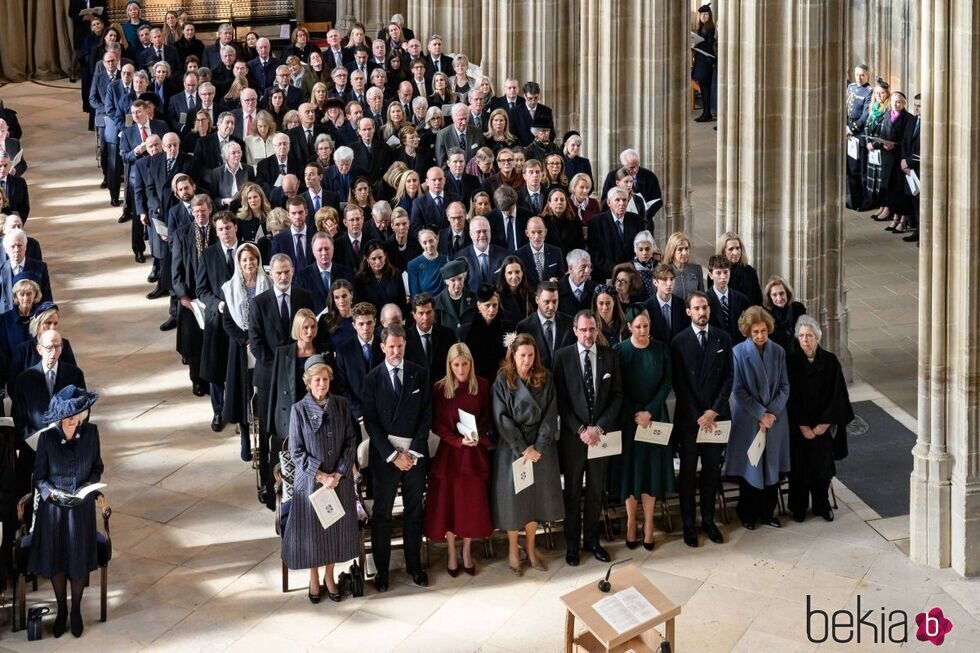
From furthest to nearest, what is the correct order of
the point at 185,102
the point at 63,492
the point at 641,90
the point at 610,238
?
the point at 185,102 → the point at 641,90 → the point at 610,238 → the point at 63,492

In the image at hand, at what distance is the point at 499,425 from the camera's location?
36.1 ft

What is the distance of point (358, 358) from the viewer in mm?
11445

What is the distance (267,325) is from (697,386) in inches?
117

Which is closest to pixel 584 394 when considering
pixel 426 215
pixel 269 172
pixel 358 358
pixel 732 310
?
pixel 358 358

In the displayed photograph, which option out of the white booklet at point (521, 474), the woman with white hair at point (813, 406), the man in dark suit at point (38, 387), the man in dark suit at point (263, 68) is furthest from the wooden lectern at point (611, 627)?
the man in dark suit at point (263, 68)

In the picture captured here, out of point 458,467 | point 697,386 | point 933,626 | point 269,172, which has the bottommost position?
point 933,626

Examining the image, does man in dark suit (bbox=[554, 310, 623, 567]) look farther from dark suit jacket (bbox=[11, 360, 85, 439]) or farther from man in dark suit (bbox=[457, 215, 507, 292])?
dark suit jacket (bbox=[11, 360, 85, 439])

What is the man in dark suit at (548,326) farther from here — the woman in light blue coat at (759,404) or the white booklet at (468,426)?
the woman in light blue coat at (759,404)

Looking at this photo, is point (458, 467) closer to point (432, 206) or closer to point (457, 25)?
point (432, 206)

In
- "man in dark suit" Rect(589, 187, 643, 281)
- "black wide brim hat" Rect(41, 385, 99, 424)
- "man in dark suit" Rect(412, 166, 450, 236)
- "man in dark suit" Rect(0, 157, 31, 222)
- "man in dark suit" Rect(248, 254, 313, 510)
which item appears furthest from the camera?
"man in dark suit" Rect(0, 157, 31, 222)

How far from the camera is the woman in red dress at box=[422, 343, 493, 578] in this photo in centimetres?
1105

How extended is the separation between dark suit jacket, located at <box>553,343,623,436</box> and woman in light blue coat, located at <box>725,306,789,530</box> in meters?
0.94

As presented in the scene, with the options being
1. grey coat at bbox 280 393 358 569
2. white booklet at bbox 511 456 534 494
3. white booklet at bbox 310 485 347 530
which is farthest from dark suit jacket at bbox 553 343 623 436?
white booklet at bbox 310 485 347 530

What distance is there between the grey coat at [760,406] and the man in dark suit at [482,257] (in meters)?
2.24
